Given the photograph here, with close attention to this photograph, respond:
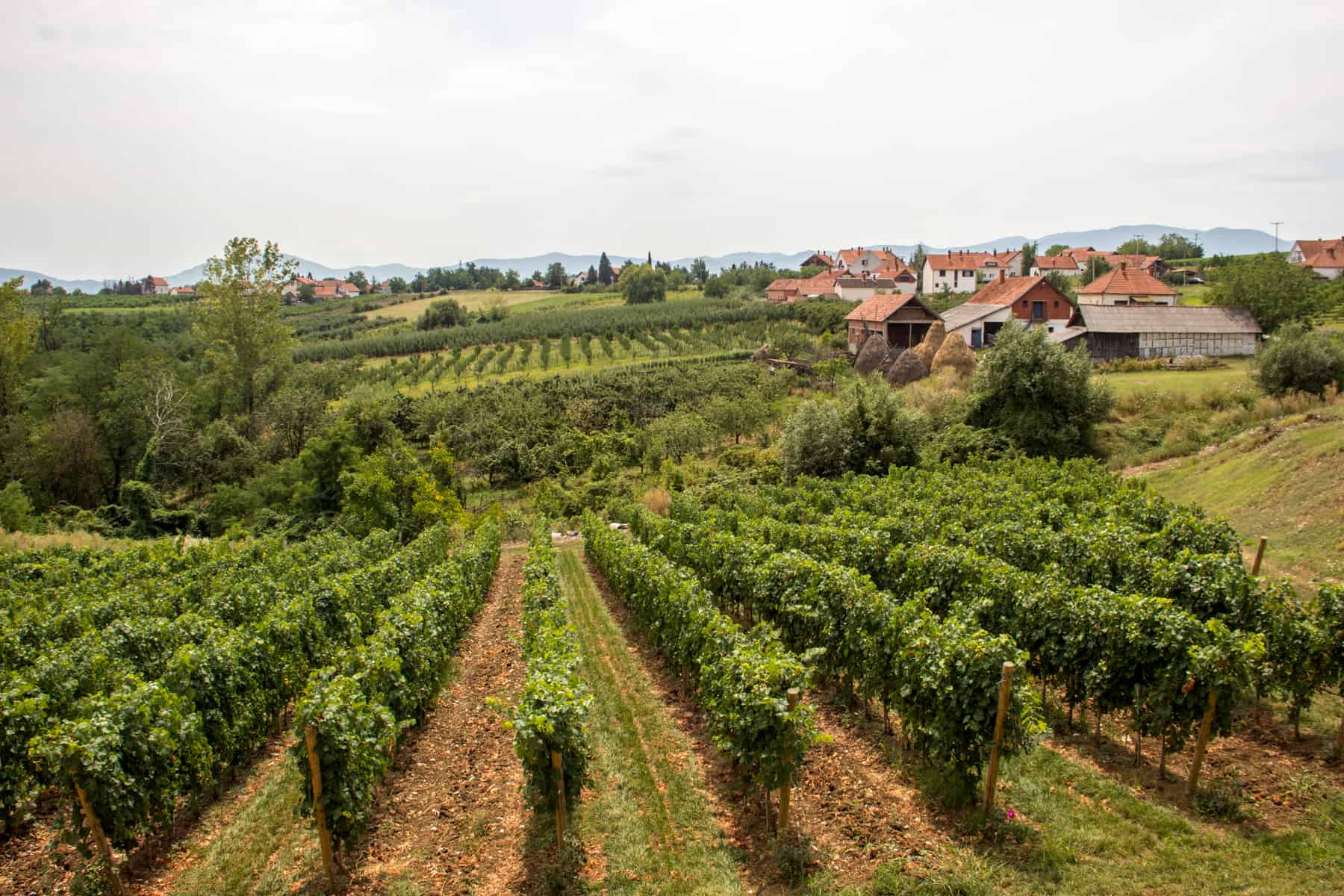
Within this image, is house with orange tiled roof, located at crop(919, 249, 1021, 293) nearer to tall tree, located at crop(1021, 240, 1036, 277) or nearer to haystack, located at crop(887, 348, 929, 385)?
tall tree, located at crop(1021, 240, 1036, 277)

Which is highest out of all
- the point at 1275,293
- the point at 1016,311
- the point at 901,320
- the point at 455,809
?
the point at 1275,293

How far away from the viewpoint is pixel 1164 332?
47.8 meters

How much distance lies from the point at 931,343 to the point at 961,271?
2058 inches

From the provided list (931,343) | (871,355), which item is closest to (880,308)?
(871,355)

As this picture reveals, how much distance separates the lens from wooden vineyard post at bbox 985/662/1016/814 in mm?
8734

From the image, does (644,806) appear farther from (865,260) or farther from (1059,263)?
(865,260)

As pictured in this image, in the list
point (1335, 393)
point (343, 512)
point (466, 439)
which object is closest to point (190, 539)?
point (343, 512)

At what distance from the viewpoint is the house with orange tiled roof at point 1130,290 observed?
6419cm

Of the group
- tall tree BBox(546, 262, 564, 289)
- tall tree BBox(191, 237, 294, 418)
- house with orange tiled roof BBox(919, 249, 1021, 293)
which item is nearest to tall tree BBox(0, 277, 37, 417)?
tall tree BBox(191, 237, 294, 418)

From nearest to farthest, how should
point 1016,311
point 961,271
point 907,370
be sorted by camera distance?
point 907,370
point 1016,311
point 961,271

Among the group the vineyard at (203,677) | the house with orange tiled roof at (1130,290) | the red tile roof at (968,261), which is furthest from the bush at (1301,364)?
the red tile roof at (968,261)

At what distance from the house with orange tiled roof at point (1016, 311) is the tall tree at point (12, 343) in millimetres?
62821

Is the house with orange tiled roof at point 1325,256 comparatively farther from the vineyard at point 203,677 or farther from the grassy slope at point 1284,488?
the vineyard at point 203,677

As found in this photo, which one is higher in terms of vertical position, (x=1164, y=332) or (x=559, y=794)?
(x=1164, y=332)
